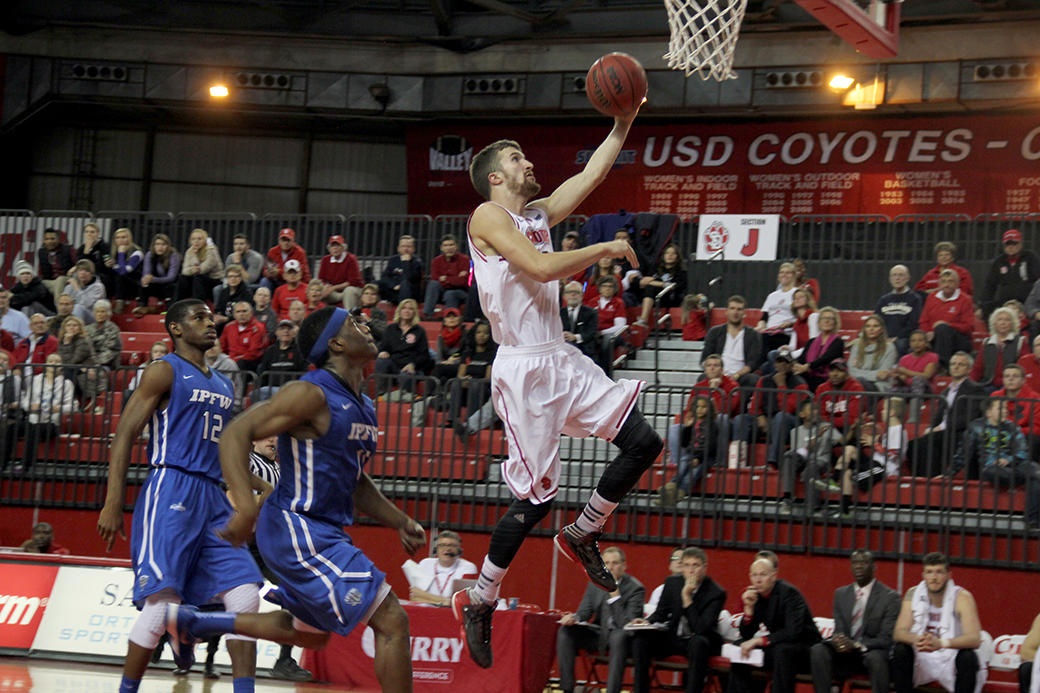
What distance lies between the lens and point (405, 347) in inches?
510

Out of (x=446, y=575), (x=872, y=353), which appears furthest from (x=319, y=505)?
(x=872, y=353)

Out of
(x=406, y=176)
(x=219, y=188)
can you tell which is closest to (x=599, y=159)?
(x=406, y=176)

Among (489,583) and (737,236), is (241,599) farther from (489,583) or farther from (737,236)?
(737,236)

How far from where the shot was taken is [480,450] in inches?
454

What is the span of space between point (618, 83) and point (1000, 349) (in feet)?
24.5

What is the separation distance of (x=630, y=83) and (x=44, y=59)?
19830 mm

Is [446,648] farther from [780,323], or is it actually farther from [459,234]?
[459,234]

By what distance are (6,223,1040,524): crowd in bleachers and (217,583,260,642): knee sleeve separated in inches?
175

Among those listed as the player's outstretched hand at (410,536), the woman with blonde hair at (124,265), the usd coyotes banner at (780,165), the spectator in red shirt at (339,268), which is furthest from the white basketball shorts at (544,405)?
the usd coyotes banner at (780,165)

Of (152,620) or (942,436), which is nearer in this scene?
(152,620)

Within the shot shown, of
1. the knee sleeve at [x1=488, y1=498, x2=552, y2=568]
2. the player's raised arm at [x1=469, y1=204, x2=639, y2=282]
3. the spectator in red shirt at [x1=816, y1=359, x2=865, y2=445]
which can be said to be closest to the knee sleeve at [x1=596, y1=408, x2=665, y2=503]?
the knee sleeve at [x1=488, y1=498, x2=552, y2=568]

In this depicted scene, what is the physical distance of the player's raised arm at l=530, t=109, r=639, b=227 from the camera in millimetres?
5434

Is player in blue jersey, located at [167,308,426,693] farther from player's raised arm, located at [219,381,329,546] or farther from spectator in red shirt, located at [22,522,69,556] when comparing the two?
spectator in red shirt, located at [22,522,69,556]

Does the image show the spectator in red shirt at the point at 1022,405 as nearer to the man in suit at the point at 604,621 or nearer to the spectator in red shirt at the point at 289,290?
the man in suit at the point at 604,621
